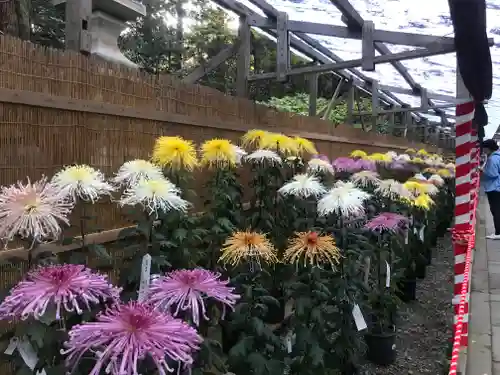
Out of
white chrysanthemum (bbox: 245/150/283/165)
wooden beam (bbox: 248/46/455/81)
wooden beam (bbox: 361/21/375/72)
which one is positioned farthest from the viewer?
wooden beam (bbox: 361/21/375/72)

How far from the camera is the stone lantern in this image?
331 cm

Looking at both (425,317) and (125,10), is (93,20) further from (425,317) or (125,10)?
(425,317)

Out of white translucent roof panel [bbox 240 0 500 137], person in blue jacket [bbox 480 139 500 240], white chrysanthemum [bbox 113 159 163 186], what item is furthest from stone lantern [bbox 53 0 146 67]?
person in blue jacket [bbox 480 139 500 240]

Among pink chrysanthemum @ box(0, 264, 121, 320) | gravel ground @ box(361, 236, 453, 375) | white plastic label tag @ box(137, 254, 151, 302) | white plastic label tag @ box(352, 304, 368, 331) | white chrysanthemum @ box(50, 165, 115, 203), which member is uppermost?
white chrysanthemum @ box(50, 165, 115, 203)

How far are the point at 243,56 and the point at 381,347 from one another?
448 cm

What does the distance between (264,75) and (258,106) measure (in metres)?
1.69

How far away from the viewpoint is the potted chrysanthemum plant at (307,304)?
2.63 meters

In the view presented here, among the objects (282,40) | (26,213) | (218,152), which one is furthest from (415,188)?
(26,213)

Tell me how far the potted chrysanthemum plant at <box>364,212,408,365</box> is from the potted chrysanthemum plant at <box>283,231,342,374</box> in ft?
3.71

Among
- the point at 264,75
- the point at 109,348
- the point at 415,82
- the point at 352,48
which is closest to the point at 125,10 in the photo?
the point at 109,348

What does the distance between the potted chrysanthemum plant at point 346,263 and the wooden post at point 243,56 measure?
440 cm

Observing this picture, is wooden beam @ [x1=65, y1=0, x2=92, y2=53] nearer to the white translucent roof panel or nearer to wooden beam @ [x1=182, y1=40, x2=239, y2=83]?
the white translucent roof panel

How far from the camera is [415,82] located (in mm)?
11445

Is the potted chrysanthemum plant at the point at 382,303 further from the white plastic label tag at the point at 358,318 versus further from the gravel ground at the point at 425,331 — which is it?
the white plastic label tag at the point at 358,318
